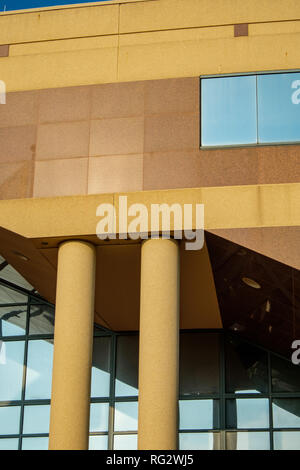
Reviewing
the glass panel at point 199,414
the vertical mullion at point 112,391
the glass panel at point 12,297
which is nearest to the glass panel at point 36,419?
the vertical mullion at point 112,391

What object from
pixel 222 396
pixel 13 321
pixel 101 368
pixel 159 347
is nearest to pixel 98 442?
pixel 101 368

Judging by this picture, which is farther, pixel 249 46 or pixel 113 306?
pixel 113 306

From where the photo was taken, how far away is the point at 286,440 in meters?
21.4

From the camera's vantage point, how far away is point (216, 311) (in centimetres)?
2106

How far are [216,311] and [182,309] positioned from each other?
2.70 ft

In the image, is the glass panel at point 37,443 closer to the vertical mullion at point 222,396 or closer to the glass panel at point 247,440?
the vertical mullion at point 222,396

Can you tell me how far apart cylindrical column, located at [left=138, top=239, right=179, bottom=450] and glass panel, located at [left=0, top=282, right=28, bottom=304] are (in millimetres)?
6726

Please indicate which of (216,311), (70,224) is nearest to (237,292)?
(216,311)

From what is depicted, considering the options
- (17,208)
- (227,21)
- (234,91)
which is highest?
(227,21)

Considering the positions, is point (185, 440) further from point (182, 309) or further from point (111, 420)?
point (182, 309)

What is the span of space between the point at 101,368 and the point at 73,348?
5872mm

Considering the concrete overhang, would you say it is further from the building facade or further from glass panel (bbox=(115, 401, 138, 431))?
glass panel (bbox=(115, 401, 138, 431))

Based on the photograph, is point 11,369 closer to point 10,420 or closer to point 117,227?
point 10,420

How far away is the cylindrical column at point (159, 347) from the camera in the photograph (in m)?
16.0
